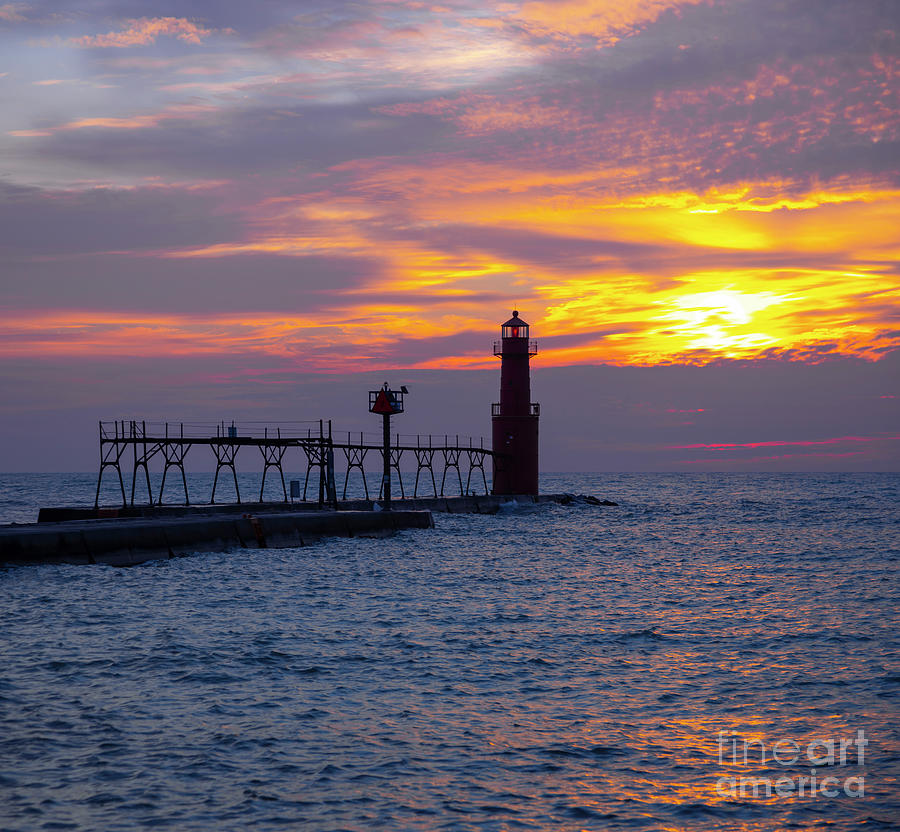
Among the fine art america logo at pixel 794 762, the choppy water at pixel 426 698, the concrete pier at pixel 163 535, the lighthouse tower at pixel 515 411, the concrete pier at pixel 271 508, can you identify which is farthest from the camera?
the lighthouse tower at pixel 515 411

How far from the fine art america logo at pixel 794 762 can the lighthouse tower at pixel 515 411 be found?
41.5 metres

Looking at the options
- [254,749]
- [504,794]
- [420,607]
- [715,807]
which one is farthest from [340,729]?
[420,607]

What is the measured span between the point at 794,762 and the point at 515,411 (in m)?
42.8

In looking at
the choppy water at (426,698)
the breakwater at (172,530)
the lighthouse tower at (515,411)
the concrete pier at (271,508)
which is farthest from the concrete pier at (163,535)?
the lighthouse tower at (515,411)

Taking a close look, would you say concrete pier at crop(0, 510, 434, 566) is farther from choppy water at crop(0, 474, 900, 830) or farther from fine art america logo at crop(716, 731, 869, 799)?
fine art america logo at crop(716, 731, 869, 799)

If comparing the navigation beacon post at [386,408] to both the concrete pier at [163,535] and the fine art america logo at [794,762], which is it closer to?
the concrete pier at [163,535]

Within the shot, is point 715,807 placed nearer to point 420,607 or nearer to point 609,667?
point 609,667

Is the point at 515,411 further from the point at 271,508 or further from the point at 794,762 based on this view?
the point at 794,762

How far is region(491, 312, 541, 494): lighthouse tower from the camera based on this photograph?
5203cm

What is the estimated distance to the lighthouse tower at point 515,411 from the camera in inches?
2048

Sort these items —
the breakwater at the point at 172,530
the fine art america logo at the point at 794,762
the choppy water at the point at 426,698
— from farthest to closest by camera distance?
1. the breakwater at the point at 172,530
2. the fine art america logo at the point at 794,762
3. the choppy water at the point at 426,698

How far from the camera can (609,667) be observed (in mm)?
14492

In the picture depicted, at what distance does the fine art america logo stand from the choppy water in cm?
12

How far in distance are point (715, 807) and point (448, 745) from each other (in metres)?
3.03
